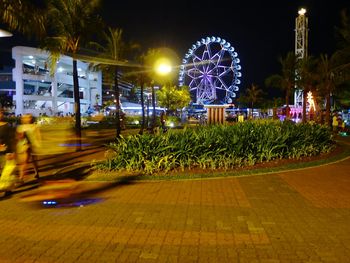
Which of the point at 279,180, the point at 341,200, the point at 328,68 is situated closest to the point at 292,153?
the point at 279,180

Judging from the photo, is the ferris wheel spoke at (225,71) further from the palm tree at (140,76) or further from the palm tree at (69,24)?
the palm tree at (69,24)

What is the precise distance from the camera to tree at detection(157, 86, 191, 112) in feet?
172

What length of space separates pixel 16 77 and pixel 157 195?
229ft

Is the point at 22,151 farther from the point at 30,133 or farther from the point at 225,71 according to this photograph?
the point at 225,71

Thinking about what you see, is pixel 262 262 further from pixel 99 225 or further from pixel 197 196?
pixel 197 196

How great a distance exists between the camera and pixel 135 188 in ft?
29.9

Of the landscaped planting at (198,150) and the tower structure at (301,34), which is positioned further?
the tower structure at (301,34)

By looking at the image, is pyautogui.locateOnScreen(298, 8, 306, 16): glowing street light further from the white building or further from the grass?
the grass

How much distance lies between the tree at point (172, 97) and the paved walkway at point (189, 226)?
143 ft

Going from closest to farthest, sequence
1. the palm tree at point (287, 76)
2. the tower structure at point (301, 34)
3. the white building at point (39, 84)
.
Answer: the palm tree at point (287, 76) < the tower structure at point (301, 34) < the white building at point (39, 84)

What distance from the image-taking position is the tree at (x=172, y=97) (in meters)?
52.4

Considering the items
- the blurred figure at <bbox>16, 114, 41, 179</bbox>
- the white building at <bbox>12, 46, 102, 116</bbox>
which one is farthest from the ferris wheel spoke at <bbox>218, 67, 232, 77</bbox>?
the blurred figure at <bbox>16, 114, 41, 179</bbox>

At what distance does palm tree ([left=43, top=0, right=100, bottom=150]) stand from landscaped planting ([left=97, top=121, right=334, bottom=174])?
6.80 m

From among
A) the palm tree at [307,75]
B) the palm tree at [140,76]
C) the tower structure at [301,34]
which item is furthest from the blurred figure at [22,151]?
the tower structure at [301,34]
